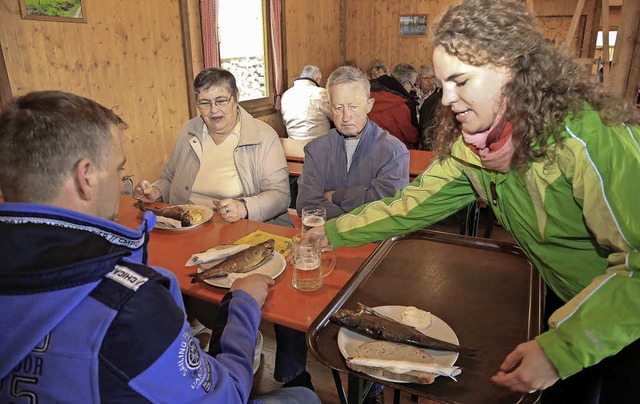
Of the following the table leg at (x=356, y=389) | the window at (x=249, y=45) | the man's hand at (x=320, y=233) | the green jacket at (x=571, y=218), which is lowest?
the table leg at (x=356, y=389)

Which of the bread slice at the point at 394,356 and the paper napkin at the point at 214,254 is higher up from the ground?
the paper napkin at the point at 214,254

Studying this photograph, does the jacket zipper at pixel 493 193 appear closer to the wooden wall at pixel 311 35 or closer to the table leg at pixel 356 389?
the table leg at pixel 356 389

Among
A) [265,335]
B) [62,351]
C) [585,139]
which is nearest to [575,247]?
[585,139]

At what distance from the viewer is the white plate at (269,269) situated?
1.52 meters

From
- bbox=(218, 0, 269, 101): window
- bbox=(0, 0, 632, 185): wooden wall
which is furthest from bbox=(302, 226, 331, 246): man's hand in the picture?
bbox=(218, 0, 269, 101): window

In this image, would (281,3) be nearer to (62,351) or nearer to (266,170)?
(266,170)

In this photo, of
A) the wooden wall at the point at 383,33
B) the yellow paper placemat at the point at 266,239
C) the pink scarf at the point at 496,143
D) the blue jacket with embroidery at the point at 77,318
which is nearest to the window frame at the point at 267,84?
the wooden wall at the point at 383,33

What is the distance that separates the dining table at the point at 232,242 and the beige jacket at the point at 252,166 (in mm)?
407

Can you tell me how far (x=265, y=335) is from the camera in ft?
9.49

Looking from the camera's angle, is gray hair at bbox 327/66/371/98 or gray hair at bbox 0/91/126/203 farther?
gray hair at bbox 327/66/371/98

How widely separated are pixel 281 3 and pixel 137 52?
3.10 m

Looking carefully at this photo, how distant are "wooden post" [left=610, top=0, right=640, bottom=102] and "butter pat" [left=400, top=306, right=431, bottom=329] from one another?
4.18 m

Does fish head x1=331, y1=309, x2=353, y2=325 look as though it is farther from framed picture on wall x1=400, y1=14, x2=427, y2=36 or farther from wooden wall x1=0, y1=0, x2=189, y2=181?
framed picture on wall x1=400, y1=14, x2=427, y2=36

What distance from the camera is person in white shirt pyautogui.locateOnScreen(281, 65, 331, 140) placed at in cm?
529
